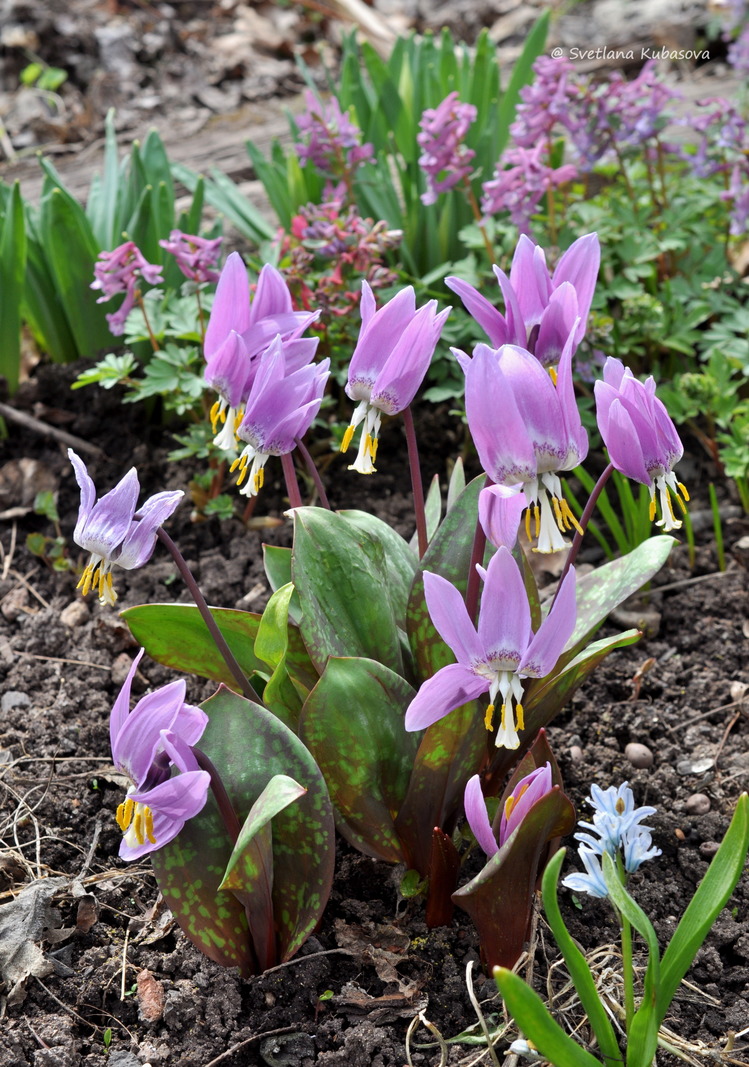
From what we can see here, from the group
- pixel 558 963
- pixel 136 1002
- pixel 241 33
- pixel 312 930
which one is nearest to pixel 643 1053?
pixel 558 963

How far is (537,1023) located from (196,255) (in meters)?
1.75

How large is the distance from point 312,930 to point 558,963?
14.8 inches

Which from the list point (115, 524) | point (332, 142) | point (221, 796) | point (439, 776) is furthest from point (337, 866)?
point (332, 142)

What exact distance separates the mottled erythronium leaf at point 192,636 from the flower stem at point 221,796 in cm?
25

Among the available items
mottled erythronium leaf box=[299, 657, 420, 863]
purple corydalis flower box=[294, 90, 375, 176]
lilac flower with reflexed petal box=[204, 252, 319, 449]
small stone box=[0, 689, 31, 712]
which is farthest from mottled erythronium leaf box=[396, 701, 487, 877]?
purple corydalis flower box=[294, 90, 375, 176]

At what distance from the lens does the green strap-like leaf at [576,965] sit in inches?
40.5

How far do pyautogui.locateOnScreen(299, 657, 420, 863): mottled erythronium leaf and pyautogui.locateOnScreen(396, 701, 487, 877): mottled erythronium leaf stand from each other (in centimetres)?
3

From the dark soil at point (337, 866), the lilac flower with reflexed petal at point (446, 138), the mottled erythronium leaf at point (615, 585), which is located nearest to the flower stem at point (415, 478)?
the mottled erythronium leaf at point (615, 585)

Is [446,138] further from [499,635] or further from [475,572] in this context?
[499,635]

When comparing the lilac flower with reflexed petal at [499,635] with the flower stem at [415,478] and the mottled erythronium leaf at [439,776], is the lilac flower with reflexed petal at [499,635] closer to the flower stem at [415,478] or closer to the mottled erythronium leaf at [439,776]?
the mottled erythronium leaf at [439,776]

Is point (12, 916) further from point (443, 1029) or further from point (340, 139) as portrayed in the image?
point (340, 139)

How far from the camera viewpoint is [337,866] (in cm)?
165

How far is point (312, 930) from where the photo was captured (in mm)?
1412

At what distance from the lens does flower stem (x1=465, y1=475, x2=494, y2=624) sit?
4.34ft
